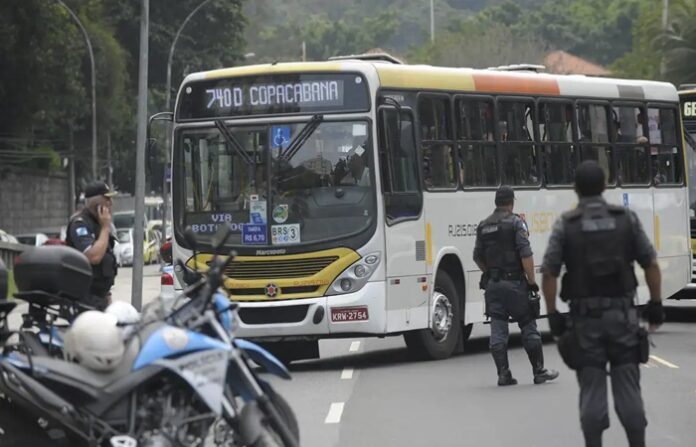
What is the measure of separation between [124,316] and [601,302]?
2.64 m

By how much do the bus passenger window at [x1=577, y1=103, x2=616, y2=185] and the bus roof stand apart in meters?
0.21

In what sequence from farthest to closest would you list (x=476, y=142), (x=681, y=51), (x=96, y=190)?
(x=681, y=51), (x=476, y=142), (x=96, y=190)

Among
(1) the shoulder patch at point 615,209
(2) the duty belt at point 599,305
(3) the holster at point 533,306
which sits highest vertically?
(1) the shoulder patch at point 615,209

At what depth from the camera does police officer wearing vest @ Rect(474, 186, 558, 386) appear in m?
13.9

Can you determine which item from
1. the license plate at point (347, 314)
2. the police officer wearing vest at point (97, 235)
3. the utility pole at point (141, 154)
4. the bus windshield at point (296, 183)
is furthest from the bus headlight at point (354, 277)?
the utility pole at point (141, 154)

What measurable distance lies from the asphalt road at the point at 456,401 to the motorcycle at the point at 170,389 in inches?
112

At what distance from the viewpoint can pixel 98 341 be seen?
316 inches

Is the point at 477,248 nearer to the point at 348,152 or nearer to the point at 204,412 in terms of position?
the point at 348,152

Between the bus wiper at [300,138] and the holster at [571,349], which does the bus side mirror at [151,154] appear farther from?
the holster at [571,349]

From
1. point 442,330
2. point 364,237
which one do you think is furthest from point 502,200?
point 442,330

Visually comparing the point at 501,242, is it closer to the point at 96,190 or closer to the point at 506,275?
the point at 506,275

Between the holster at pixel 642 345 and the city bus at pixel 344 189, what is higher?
the city bus at pixel 344 189

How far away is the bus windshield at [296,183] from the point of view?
16203mm

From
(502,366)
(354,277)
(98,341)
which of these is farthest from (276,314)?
(98,341)
